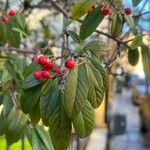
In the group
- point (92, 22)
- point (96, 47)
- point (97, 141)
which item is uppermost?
point (92, 22)

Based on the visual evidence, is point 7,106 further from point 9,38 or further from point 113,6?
point 113,6

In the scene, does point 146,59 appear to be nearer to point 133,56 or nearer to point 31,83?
point 133,56

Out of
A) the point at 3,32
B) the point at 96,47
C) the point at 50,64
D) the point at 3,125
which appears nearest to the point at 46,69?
the point at 50,64

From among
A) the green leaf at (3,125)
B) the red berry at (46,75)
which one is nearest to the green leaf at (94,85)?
the red berry at (46,75)

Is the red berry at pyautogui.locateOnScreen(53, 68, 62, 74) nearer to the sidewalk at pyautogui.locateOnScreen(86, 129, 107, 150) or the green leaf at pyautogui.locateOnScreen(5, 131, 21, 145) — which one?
the green leaf at pyautogui.locateOnScreen(5, 131, 21, 145)

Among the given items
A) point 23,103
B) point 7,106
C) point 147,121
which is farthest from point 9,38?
point 147,121

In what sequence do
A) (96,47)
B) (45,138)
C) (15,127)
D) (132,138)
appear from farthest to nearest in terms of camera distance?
(132,138) < (15,127) < (45,138) < (96,47)

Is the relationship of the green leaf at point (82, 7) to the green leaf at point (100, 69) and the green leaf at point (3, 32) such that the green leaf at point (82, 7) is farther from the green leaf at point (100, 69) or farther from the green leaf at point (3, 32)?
the green leaf at point (3, 32)
